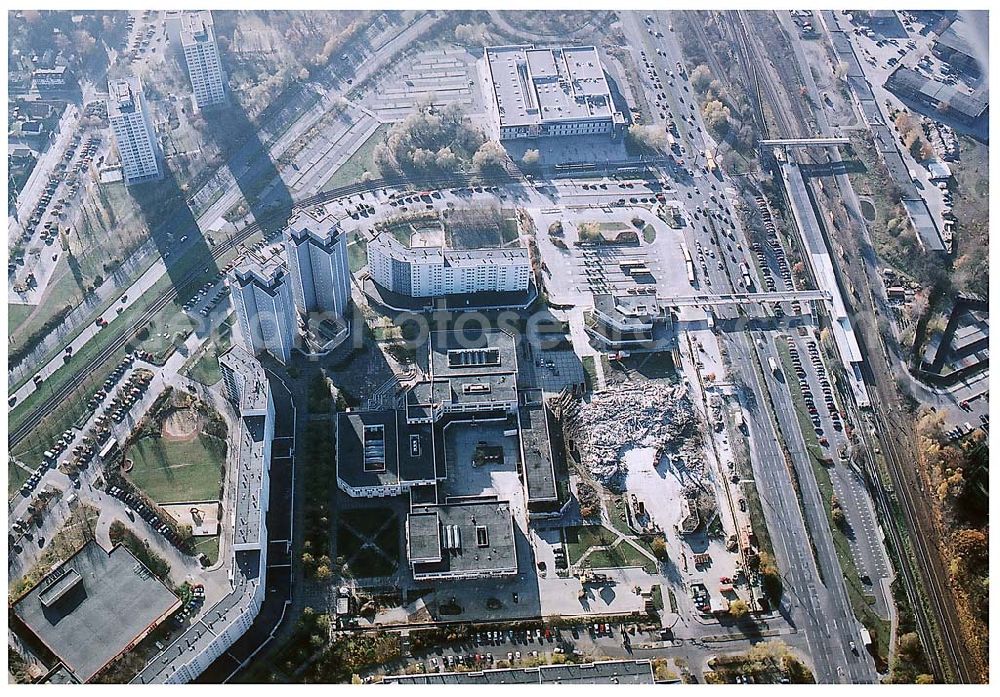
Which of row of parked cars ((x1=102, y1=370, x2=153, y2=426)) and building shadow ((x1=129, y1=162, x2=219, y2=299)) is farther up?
building shadow ((x1=129, y1=162, x2=219, y2=299))

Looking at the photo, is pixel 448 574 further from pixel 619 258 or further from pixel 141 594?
pixel 619 258

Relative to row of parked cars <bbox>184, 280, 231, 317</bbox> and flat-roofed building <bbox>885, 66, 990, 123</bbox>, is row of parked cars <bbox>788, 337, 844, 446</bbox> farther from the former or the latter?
row of parked cars <bbox>184, 280, 231, 317</bbox>

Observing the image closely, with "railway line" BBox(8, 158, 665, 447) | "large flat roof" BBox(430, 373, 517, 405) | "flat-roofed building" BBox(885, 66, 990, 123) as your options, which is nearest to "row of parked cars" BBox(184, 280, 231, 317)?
"railway line" BBox(8, 158, 665, 447)

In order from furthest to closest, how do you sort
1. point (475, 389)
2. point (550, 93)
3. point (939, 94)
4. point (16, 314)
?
point (939, 94), point (550, 93), point (16, 314), point (475, 389)

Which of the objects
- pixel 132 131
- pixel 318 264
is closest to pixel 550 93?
pixel 318 264

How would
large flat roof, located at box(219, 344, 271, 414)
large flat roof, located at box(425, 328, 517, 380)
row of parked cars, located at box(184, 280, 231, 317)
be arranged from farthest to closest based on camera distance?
row of parked cars, located at box(184, 280, 231, 317), large flat roof, located at box(425, 328, 517, 380), large flat roof, located at box(219, 344, 271, 414)

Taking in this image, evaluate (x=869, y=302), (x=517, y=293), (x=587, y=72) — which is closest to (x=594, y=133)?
(x=587, y=72)

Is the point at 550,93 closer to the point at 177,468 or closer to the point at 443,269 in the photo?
the point at 443,269
